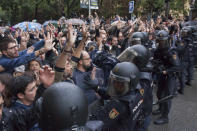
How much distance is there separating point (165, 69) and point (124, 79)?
251 centimetres

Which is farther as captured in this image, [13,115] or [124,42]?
[124,42]

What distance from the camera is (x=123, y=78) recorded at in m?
2.26

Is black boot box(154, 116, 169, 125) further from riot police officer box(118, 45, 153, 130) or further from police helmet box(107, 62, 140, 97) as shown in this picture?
police helmet box(107, 62, 140, 97)

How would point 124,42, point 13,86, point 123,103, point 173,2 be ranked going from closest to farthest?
1. point 123,103
2. point 13,86
3. point 124,42
4. point 173,2

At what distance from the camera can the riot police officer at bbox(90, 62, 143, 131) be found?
2197mm

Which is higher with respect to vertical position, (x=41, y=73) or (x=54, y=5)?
(x=54, y=5)

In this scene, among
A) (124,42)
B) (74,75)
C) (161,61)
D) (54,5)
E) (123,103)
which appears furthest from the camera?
(54,5)

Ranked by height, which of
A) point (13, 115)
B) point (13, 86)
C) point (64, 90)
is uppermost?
point (64, 90)

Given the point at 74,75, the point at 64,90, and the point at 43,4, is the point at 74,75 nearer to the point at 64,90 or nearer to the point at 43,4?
the point at 64,90

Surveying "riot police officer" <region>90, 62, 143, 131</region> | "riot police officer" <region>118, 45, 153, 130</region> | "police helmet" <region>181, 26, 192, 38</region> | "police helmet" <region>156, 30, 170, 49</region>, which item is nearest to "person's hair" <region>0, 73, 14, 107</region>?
"riot police officer" <region>90, 62, 143, 131</region>

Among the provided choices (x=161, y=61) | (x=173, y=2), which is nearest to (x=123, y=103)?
(x=161, y=61)

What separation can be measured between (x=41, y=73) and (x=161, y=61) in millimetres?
2953

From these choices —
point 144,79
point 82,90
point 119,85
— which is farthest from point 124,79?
point 82,90

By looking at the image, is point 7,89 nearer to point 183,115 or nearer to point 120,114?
point 120,114
